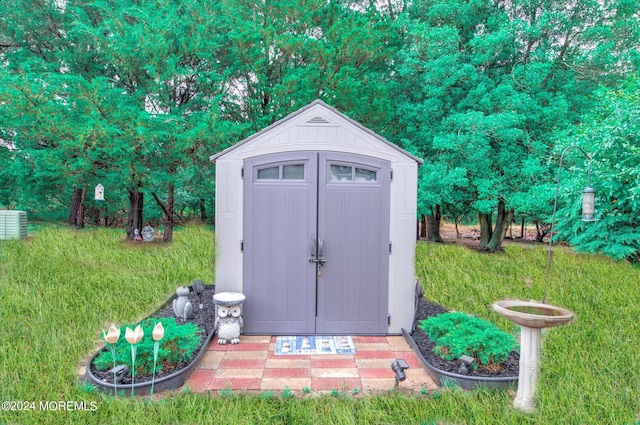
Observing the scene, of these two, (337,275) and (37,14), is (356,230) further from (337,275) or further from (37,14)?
(37,14)

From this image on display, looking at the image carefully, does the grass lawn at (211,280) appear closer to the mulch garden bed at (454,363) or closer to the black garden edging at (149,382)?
the black garden edging at (149,382)

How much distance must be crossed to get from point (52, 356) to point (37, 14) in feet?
28.8

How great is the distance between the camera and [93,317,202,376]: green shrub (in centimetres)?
308

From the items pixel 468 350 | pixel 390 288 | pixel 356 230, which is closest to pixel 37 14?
pixel 356 230

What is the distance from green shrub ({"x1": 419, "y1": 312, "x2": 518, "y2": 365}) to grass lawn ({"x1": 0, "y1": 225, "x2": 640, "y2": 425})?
0.35 metres

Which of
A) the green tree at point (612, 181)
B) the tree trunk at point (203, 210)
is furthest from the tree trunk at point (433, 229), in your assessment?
the tree trunk at point (203, 210)

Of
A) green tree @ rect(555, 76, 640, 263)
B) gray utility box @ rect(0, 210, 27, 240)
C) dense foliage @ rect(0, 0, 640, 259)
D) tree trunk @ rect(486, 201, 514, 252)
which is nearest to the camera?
green tree @ rect(555, 76, 640, 263)

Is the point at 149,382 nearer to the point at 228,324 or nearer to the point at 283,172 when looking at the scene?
the point at 228,324

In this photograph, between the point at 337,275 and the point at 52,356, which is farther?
the point at 337,275

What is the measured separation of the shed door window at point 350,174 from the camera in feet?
13.8

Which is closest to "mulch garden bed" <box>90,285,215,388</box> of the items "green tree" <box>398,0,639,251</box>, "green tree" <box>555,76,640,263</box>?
"green tree" <box>398,0,639,251</box>

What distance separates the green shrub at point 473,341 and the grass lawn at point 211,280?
1.16 feet

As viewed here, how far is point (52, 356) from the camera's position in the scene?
3.31 metres

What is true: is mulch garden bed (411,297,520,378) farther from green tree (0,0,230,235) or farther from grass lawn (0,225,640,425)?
green tree (0,0,230,235)
